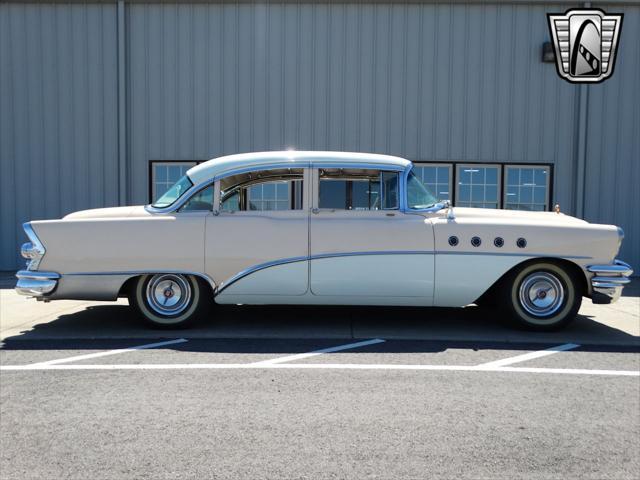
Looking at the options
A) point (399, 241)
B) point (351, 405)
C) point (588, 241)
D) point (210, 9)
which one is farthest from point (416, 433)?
point (210, 9)

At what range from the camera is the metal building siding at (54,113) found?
11250 millimetres

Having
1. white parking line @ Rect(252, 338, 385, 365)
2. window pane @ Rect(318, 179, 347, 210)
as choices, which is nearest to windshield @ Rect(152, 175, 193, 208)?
window pane @ Rect(318, 179, 347, 210)

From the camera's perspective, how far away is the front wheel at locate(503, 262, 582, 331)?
5734 millimetres

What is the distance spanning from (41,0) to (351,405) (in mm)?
11198

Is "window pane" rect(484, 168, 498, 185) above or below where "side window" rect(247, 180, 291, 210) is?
above

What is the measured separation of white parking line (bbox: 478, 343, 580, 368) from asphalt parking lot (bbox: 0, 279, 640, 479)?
2 cm

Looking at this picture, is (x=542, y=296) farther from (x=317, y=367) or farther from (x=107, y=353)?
(x=107, y=353)

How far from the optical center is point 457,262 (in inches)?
221

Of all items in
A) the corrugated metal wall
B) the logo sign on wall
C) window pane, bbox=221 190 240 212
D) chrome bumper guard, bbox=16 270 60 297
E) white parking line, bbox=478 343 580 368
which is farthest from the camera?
the corrugated metal wall

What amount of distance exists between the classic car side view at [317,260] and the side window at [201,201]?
4 cm

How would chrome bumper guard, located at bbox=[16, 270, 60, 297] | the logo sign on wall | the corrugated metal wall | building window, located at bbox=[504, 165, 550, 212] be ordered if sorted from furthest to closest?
1. building window, located at bbox=[504, 165, 550, 212]
2. the corrugated metal wall
3. the logo sign on wall
4. chrome bumper guard, located at bbox=[16, 270, 60, 297]

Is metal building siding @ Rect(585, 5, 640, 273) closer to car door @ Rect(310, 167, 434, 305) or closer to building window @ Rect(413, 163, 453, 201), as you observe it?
building window @ Rect(413, 163, 453, 201)

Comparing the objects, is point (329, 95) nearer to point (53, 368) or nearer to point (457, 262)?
point (457, 262)

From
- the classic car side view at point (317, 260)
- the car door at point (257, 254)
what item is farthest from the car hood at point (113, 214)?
the car door at point (257, 254)
